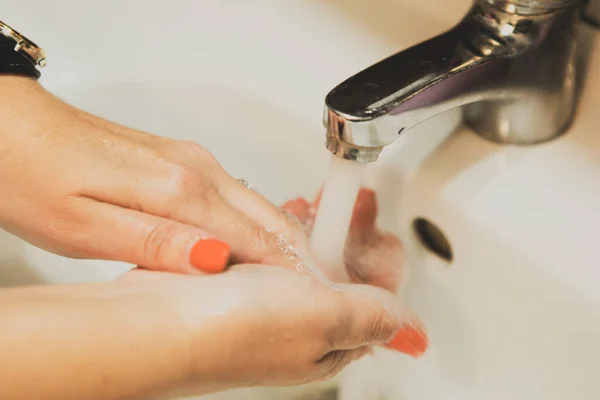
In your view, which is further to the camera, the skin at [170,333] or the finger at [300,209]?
the finger at [300,209]

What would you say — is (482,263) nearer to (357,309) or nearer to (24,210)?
(357,309)

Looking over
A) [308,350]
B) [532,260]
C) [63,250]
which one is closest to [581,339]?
[532,260]

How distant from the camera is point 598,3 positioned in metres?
0.41

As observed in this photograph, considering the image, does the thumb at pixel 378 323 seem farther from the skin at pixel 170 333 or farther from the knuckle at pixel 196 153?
the knuckle at pixel 196 153

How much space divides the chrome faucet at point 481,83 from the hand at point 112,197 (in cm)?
8

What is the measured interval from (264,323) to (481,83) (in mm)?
188

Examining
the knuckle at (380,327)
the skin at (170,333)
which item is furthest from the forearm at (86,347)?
the knuckle at (380,327)

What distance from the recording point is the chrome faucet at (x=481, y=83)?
12.5 inches

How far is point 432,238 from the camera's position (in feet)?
1.37

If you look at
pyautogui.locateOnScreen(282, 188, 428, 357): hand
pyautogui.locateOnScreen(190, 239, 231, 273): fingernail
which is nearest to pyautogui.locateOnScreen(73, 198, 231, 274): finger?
pyautogui.locateOnScreen(190, 239, 231, 273): fingernail

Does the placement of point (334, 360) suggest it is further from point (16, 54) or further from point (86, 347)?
point (16, 54)

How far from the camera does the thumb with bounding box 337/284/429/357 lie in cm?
33

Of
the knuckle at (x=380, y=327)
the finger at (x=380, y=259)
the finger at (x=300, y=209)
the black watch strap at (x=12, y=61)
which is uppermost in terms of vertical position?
the black watch strap at (x=12, y=61)

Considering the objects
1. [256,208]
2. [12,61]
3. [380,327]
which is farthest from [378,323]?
[12,61]
